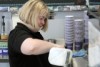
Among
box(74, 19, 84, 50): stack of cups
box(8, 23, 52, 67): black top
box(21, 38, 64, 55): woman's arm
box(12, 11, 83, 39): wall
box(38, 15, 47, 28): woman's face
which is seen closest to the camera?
box(21, 38, 64, 55): woman's arm

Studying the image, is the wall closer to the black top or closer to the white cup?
the black top

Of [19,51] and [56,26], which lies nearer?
[19,51]

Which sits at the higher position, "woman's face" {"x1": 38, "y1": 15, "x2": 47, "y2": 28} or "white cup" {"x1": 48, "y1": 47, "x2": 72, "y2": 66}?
"woman's face" {"x1": 38, "y1": 15, "x2": 47, "y2": 28}

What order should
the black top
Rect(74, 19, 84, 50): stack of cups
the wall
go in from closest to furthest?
the black top → Rect(74, 19, 84, 50): stack of cups → the wall

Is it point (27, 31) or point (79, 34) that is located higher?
point (27, 31)

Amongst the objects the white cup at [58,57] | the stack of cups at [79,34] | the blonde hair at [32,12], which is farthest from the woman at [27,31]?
the stack of cups at [79,34]

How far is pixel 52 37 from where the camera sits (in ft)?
9.30

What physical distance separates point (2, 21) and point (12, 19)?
0.43 ft

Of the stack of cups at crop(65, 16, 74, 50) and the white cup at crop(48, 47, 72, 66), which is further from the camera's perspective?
the stack of cups at crop(65, 16, 74, 50)

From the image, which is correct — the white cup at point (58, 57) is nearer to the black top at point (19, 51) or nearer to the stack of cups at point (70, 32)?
the black top at point (19, 51)

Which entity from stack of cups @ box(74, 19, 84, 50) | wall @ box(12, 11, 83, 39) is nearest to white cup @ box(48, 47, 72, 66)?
stack of cups @ box(74, 19, 84, 50)

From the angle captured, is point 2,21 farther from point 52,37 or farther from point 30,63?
point 30,63

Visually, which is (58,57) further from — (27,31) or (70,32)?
(70,32)

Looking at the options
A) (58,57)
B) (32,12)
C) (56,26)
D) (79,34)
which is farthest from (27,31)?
(56,26)
